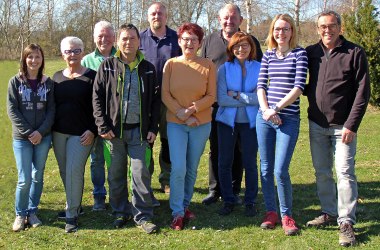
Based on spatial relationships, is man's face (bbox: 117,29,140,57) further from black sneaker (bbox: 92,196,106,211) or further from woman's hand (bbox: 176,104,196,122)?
black sneaker (bbox: 92,196,106,211)

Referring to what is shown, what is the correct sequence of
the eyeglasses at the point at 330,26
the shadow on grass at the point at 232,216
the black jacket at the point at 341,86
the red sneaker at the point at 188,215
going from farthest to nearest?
the red sneaker at the point at 188,215 < the shadow on grass at the point at 232,216 < the eyeglasses at the point at 330,26 < the black jacket at the point at 341,86

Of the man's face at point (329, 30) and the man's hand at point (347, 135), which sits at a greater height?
the man's face at point (329, 30)

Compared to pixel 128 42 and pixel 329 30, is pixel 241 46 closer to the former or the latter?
pixel 329 30

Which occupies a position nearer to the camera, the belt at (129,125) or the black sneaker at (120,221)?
the belt at (129,125)

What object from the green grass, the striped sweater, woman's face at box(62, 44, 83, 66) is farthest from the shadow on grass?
woman's face at box(62, 44, 83, 66)

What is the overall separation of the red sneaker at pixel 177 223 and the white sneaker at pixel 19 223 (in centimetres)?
171

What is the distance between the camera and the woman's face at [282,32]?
15.4 feet

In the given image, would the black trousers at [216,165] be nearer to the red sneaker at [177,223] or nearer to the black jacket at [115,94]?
the red sneaker at [177,223]

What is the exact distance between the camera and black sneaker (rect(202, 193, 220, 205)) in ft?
20.2

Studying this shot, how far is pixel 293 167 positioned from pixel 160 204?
3.22m

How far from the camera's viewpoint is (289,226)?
495 cm

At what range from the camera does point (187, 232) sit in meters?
5.09

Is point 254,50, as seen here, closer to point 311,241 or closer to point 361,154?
point 311,241

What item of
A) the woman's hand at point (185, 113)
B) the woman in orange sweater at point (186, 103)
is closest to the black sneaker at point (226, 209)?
the woman in orange sweater at point (186, 103)
